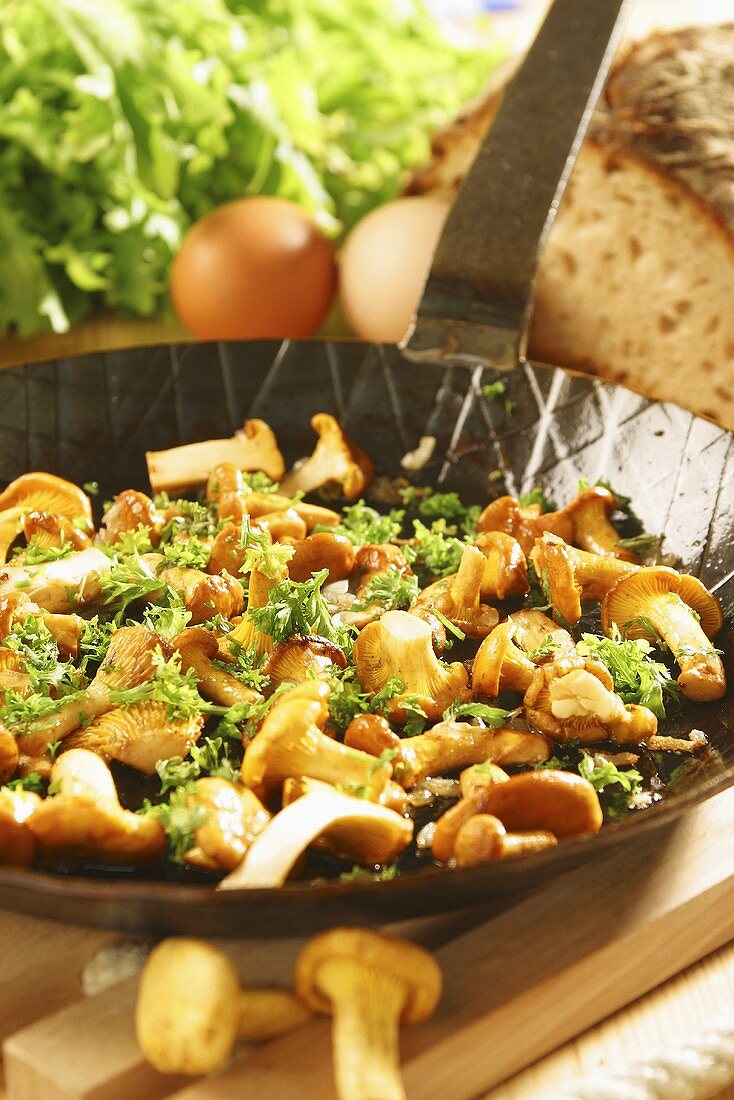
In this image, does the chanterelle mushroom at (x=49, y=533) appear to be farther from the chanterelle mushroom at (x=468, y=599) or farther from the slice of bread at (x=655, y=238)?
the slice of bread at (x=655, y=238)

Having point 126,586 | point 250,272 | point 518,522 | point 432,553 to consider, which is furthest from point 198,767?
point 250,272

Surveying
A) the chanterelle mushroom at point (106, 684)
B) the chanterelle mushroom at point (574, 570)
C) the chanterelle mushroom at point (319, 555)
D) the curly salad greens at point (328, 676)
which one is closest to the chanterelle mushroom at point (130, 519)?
the curly salad greens at point (328, 676)

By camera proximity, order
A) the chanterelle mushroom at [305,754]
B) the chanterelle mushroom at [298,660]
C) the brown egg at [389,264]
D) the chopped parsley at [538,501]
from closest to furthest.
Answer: the chanterelle mushroom at [305,754]
the chanterelle mushroom at [298,660]
the chopped parsley at [538,501]
the brown egg at [389,264]

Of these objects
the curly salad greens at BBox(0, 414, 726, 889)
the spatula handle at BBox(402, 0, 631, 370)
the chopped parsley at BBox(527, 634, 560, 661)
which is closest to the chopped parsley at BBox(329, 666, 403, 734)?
the curly salad greens at BBox(0, 414, 726, 889)

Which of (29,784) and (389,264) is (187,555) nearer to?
(29,784)

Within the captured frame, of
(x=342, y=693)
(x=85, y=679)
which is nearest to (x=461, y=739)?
(x=342, y=693)

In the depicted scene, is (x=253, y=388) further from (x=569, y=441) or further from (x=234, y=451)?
(x=569, y=441)

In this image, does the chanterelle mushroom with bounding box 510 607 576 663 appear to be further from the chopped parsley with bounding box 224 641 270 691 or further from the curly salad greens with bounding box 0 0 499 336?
the curly salad greens with bounding box 0 0 499 336
